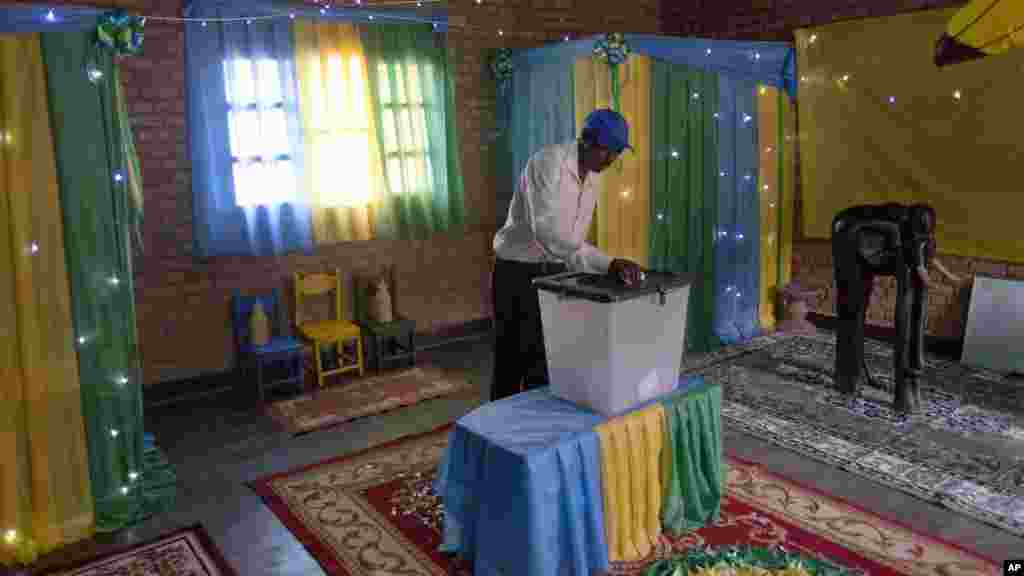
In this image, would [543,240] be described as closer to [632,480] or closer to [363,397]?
[632,480]

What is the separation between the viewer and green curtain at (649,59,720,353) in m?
4.96

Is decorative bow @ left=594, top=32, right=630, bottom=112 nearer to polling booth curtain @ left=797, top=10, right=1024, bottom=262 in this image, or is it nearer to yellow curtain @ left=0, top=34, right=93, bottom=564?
polling booth curtain @ left=797, top=10, right=1024, bottom=262

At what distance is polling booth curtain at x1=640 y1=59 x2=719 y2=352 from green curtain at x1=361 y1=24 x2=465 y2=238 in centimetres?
143

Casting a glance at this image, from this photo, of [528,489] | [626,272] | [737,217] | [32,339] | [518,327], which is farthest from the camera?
[737,217]

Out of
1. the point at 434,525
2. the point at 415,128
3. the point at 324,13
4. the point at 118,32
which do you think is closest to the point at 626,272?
the point at 434,525

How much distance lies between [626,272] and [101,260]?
2062mm

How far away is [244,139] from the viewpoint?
15.0 feet

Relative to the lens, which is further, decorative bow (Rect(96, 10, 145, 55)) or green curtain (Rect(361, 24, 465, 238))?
green curtain (Rect(361, 24, 465, 238))

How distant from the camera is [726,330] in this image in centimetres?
541

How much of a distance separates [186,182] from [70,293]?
1716 mm

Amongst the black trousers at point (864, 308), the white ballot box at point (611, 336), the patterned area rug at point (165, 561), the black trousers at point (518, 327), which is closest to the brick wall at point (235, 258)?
the patterned area rug at point (165, 561)

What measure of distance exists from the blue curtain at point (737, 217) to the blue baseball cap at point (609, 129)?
276cm

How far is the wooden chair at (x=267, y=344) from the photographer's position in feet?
14.7

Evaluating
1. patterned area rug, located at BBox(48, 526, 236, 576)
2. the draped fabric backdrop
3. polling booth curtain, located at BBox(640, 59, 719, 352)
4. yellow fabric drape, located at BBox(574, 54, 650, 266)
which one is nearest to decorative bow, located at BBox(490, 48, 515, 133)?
the draped fabric backdrop
